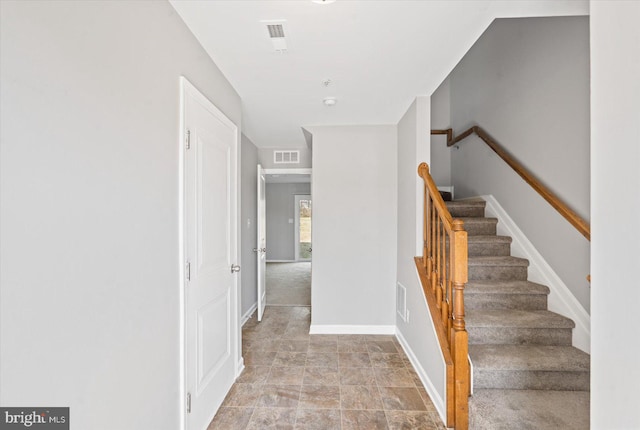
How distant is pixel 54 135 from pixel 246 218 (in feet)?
9.76

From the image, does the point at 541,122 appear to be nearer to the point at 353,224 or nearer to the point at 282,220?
the point at 353,224

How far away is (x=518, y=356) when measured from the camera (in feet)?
6.48

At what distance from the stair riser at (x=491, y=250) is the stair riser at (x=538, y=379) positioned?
115cm

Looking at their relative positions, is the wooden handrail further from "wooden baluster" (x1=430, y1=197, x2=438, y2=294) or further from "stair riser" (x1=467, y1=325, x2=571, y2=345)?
"wooden baluster" (x1=430, y1=197, x2=438, y2=294)

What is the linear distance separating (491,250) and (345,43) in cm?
240

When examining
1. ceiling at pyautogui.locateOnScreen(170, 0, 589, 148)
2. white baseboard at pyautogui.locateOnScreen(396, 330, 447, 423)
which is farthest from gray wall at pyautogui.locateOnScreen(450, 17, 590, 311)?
A: white baseboard at pyautogui.locateOnScreen(396, 330, 447, 423)

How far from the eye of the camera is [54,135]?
2.68 ft

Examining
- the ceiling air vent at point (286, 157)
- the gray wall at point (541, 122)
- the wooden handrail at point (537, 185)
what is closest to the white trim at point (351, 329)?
the gray wall at point (541, 122)

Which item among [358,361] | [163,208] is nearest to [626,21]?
[163,208]

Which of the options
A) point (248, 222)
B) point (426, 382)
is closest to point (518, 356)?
point (426, 382)

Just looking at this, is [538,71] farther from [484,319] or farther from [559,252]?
[484,319]

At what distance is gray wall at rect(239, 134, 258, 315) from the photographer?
3629mm

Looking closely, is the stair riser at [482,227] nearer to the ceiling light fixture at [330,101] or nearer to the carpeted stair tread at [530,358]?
the carpeted stair tread at [530,358]

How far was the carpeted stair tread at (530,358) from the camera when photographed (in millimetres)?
1913
